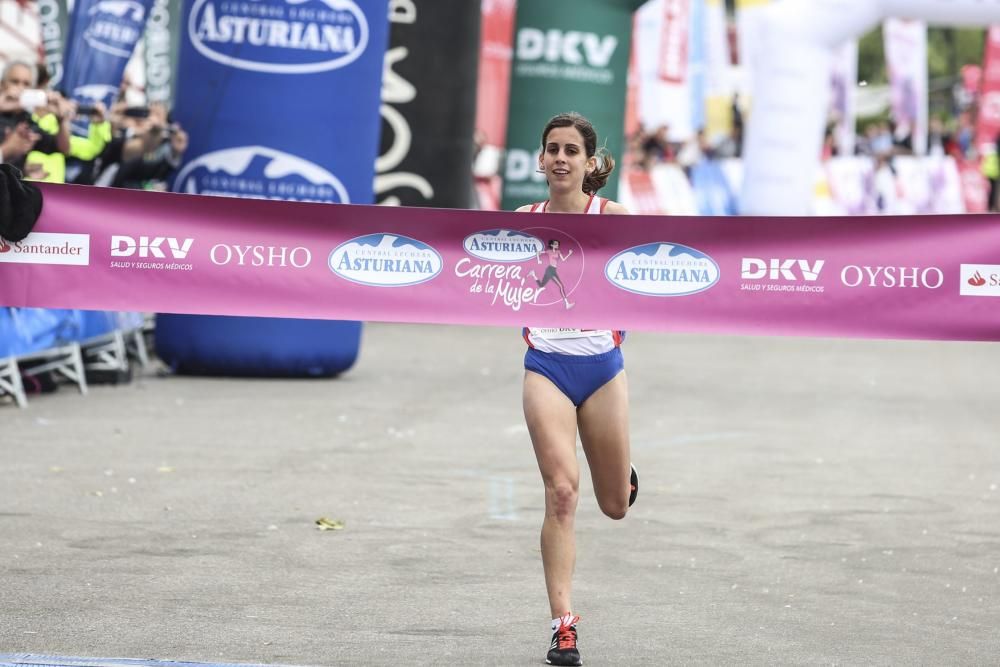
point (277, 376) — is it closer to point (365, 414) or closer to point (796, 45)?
point (365, 414)

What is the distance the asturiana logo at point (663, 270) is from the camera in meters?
6.96

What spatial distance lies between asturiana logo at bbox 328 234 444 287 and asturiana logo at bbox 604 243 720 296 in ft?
2.35

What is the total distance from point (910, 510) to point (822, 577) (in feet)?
6.31

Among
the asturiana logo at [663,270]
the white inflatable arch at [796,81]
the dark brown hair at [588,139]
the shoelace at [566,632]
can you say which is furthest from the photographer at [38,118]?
the white inflatable arch at [796,81]

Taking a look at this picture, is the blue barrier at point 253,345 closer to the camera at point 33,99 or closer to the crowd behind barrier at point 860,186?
the camera at point 33,99

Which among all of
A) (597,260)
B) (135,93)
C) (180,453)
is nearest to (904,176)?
(135,93)

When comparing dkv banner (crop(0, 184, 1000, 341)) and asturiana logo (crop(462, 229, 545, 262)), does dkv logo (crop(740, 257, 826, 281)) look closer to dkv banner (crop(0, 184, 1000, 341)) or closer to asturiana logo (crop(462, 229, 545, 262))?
dkv banner (crop(0, 184, 1000, 341))

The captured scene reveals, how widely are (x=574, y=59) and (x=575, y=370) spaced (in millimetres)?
16700

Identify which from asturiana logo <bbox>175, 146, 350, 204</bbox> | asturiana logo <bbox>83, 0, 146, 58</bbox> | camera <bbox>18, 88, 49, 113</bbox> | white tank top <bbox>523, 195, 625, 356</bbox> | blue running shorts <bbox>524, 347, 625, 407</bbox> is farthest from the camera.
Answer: asturiana logo <bbox>83, 0, 146, 58</bbox>

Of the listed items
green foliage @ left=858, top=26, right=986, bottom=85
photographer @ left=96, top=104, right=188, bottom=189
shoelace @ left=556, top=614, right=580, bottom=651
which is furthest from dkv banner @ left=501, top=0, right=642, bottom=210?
green foliage @ left=858, top=26, right=986, bottom=85

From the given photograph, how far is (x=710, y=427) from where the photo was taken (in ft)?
41.2

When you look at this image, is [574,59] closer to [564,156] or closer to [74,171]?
[74,171]

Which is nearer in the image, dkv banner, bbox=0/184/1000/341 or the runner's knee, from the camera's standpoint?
the runner's knee

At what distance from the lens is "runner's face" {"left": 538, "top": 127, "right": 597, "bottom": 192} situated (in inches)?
248
